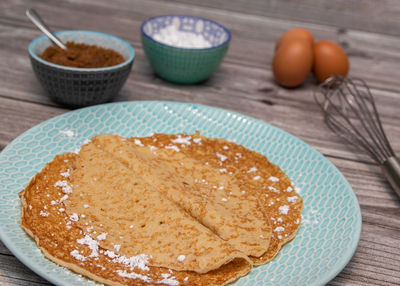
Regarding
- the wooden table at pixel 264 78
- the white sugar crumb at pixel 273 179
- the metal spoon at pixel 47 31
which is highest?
the metal spoon at pixel 47 31

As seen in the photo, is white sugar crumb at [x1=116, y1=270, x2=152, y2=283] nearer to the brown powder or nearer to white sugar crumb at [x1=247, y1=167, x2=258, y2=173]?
white sugar crumb at [x1=247, y1=167, x2=258, y2=173]

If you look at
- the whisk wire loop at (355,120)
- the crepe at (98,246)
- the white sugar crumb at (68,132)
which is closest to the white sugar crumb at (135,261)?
the crepe at (98,246)

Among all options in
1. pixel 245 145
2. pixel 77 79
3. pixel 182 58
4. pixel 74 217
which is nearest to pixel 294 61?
pixel 182 58

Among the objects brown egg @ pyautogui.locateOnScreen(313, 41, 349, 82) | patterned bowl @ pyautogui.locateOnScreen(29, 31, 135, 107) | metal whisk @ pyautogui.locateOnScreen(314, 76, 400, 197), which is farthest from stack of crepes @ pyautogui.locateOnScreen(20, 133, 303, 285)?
brown egg @ pyautogui.locateOnScreen(313, 41, 349, 82)

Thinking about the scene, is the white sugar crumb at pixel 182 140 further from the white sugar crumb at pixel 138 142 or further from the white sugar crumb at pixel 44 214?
the white sugar crumb at pixel 44 214

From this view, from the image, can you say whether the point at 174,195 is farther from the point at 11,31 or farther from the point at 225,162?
the point at 11,31

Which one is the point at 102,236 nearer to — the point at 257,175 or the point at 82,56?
the point at 257,175
